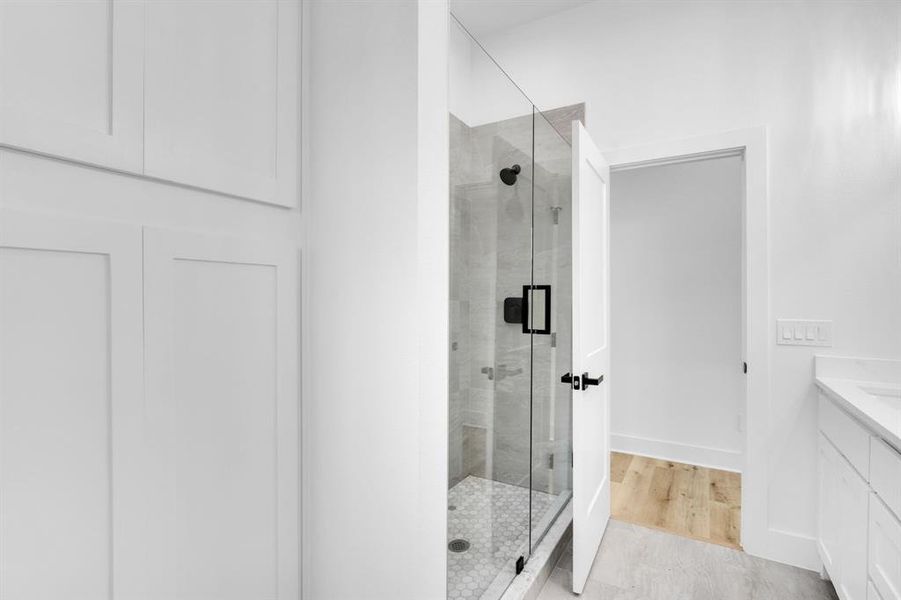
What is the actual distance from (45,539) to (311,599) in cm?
63

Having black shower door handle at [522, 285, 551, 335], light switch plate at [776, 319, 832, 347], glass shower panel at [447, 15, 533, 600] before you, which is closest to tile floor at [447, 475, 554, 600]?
glass shower panel at [447, 15, 533, 600]

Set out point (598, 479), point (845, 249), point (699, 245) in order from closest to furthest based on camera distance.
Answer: point (845, 249), point (598, 479), point (699, 245)

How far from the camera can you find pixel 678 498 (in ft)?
8.83

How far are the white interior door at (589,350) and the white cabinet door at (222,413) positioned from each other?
1.14 m

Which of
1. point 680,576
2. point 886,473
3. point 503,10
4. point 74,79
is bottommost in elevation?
point 680,576

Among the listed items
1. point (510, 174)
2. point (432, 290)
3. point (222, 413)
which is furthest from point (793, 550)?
point (222, 413)

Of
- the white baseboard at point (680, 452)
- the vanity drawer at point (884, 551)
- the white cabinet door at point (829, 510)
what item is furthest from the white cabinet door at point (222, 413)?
the white baseboard at point (680, 452)

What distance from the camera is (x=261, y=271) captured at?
0.99 meters

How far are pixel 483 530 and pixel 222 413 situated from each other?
1.00m

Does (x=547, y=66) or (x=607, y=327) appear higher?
(x=547, y=66)

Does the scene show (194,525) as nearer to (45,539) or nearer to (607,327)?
(45,539)

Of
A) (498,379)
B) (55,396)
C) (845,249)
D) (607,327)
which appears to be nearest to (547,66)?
(607,327)

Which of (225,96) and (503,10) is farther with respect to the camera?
(503,10)

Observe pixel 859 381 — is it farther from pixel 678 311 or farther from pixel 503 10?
pixel 503 10
